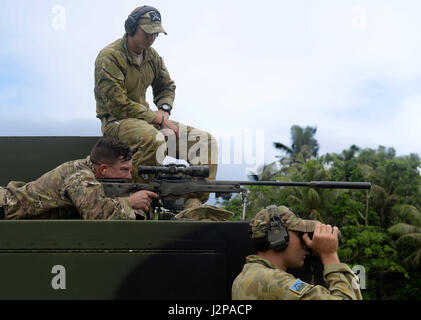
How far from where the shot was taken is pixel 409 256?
32.3 meters

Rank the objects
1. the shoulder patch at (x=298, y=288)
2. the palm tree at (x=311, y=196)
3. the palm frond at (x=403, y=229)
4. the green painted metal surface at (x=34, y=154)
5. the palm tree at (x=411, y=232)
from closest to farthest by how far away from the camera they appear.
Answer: the shoulder patch at (x=298, y=288) → the green painted metal surface at (x=34, y=154) → the palm tree at (x=311, y=196) → the palm tree at (x=411, y=232) → the palm frond at (x=403, y=229)

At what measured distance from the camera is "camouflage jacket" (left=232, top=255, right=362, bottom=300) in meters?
3.22

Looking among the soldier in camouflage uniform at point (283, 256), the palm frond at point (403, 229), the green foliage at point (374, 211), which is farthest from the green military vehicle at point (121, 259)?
the palm frond at point (403, 229)

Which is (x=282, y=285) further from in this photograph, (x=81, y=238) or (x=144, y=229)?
(x=81, y=238)

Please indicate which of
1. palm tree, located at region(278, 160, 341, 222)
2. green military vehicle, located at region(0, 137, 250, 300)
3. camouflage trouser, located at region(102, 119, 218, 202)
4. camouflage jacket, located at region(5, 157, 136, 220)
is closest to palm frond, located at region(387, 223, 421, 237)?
palm tree, located at region(278, 160, 341, 222)

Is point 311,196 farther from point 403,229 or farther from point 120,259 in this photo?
point 120,259

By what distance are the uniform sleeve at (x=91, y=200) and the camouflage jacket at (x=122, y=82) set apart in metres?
1.63

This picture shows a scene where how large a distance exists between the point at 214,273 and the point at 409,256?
101 ft

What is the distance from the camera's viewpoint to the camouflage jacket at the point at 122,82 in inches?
227

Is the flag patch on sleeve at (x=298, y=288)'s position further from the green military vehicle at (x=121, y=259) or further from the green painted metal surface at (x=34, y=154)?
the green painted metal surface at (x=34, y=154)

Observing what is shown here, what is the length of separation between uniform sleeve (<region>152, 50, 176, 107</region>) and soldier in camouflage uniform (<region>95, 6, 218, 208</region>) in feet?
0.66

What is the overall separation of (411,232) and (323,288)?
30.4 meters

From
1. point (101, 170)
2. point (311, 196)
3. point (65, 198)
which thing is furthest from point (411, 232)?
point (65, 198)

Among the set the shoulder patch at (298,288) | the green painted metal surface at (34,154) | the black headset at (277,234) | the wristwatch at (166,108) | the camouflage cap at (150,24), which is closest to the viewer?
the shoulder patch at (298,288)
